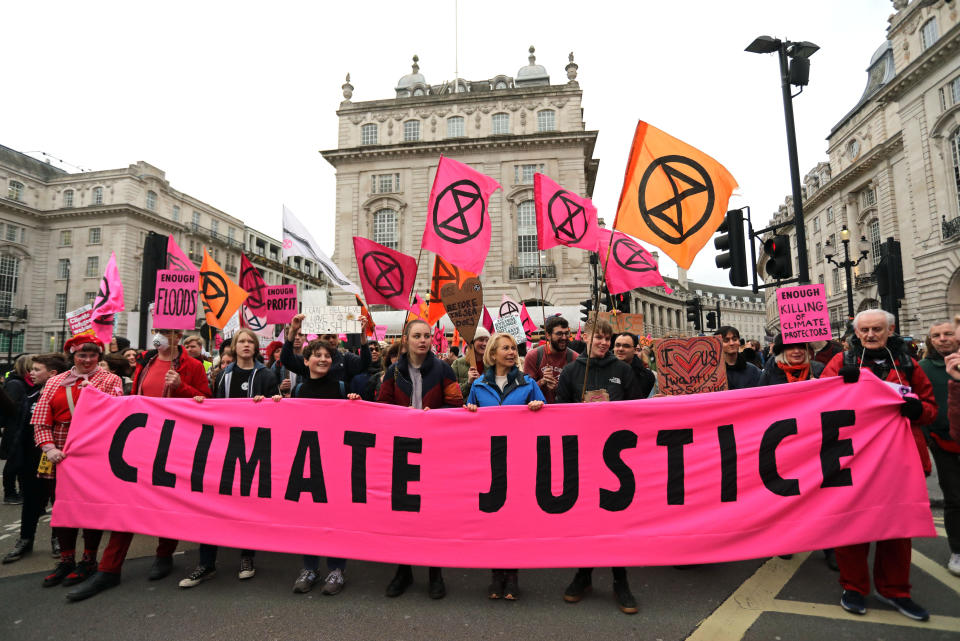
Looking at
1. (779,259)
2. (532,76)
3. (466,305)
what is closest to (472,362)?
(466,305)

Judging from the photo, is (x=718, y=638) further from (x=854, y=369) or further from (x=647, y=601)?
(x=854, y=369)

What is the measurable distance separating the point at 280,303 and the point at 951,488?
8.41 metres

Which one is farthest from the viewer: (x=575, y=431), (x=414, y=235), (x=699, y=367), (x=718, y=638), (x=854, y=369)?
(x=414, y=235)

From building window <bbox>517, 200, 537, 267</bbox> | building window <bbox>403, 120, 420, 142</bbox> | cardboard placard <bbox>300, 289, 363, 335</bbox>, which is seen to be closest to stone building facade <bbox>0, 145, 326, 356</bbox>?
building window <bbox>403, 120, 420, 142</bbox>

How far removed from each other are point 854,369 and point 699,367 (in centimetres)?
168

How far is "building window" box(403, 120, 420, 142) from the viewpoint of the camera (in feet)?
126

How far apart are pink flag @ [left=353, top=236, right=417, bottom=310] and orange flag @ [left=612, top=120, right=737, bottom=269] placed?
9.48ft

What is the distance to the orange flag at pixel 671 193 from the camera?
15.6ft

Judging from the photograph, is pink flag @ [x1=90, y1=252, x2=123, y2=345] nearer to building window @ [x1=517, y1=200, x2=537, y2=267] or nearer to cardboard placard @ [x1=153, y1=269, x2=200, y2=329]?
cardboard placard @ [x1=153, y1=269, x2=200, y2=329]

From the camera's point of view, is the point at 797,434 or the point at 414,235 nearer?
the point at 797,434

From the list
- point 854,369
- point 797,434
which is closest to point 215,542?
point 797,434

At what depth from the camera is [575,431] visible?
3.83 m

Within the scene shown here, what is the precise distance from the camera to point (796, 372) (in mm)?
5250

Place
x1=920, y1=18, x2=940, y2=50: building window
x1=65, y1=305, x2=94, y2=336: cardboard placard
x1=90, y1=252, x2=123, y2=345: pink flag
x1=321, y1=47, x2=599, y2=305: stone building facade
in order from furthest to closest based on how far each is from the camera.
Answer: x1=321, y1=47, x2=599, y2=305: stone building facade < x1=920, y1=18, x2=940, y2=50: building window < x1=65, y1=305, x2=94, y2=336: cardboard placard < x1=90, y1=252, x2=123, y2=345: pink flag
